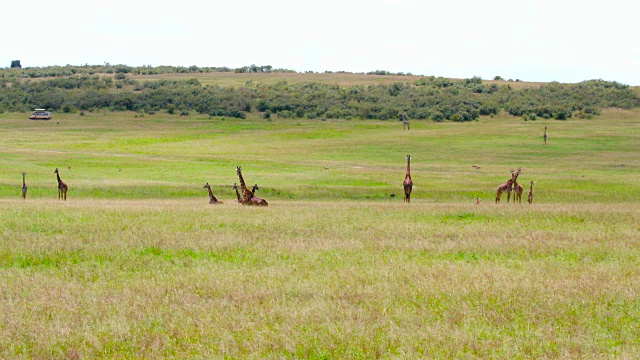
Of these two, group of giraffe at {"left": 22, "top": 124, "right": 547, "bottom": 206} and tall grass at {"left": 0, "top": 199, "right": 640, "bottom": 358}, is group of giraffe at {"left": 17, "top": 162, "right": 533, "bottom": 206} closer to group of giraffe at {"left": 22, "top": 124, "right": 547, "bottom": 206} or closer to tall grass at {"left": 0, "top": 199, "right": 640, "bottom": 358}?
group of giraffe at {"left": 22, "top": 124, "right": 547, "bottom": 206}

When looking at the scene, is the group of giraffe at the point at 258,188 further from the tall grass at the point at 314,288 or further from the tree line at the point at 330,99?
the tree line at the point at 330,99

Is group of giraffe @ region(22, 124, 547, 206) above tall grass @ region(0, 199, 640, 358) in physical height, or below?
below

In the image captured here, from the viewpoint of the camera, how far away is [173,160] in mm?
53344

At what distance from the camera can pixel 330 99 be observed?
98.3m

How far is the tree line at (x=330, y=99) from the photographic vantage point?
3526 inches

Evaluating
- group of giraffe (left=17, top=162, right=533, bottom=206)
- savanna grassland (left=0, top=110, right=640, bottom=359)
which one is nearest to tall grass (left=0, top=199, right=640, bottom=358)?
savanna grassland (left=0, top=110, right=640, bottom=359)

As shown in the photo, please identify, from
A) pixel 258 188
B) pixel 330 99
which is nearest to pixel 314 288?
pixel 258 188

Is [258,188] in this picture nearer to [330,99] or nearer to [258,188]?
[258,188]

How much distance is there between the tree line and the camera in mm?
89562

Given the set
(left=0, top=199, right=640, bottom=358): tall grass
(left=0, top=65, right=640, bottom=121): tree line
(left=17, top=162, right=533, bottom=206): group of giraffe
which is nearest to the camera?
(left=0, top=199, right=640, bottom=358): tall grass

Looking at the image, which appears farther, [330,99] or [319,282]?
[330,99]

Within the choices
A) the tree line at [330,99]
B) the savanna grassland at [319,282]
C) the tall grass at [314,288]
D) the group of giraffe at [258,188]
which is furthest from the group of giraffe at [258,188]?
the tree line at [330,99]

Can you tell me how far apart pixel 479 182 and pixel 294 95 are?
62.1 m

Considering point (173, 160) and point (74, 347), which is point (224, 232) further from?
point (173, 160)
